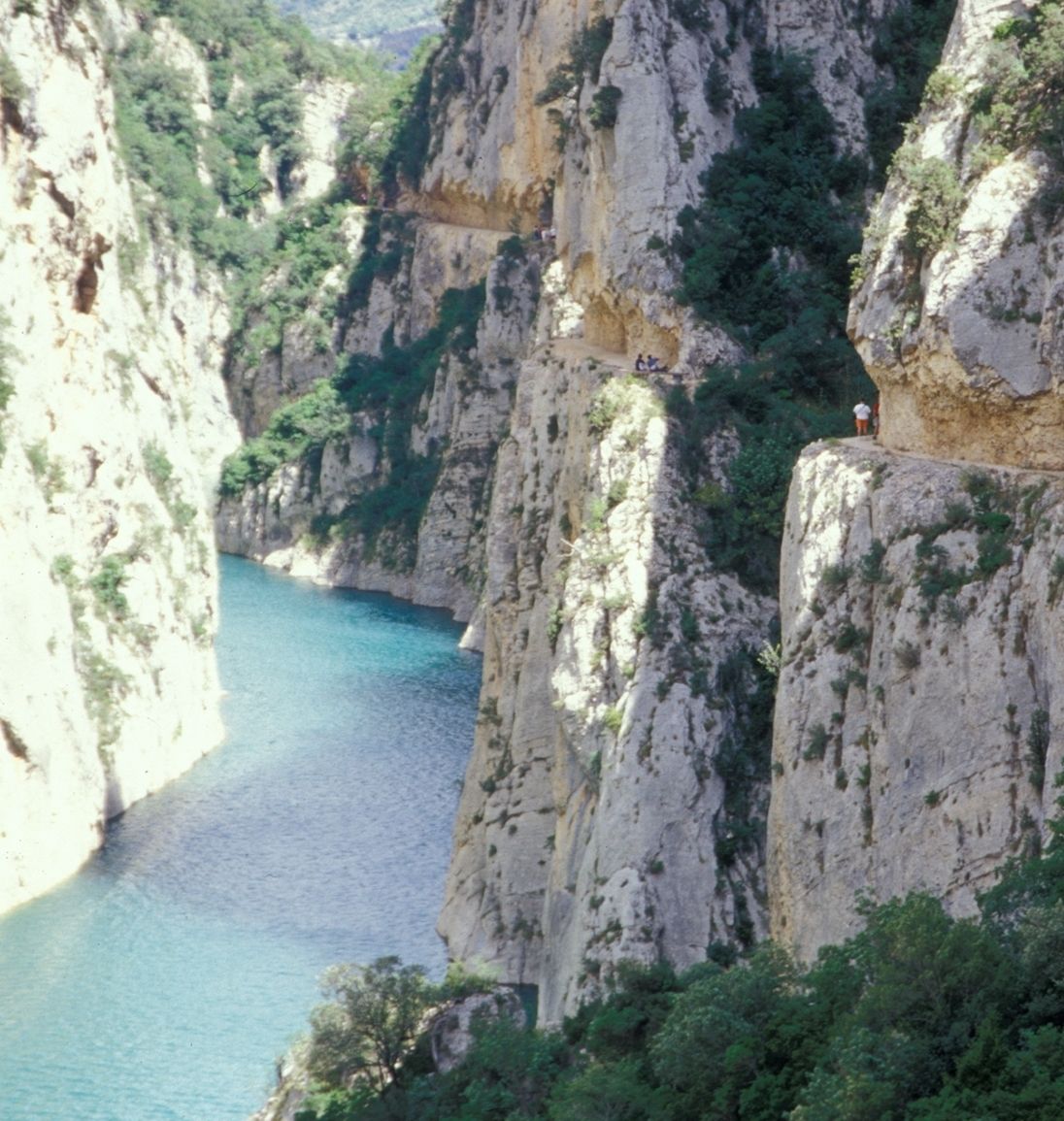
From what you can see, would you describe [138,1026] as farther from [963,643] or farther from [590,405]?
[963,643]

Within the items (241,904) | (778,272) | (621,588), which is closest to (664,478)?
(621,588)

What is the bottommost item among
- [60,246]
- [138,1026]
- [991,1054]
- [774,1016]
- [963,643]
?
[138,1026]

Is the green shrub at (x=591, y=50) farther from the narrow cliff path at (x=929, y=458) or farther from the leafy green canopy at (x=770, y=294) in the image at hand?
the narrow cliff path at (x=929, y=458)

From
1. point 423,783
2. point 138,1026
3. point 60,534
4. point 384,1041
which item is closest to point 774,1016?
point 384,1041

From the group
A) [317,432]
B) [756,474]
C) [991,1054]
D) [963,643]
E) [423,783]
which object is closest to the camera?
[991,1054]

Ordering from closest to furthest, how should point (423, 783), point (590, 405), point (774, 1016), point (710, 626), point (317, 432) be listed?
point (774, 1016) < point (710, 626) < point (590, 405) < point (423, 783) < point (317, 432)

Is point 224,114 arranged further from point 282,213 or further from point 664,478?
point 664,478

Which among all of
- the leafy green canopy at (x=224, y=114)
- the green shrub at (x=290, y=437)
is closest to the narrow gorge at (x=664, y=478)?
the green shrub at (x=290, y=437)
